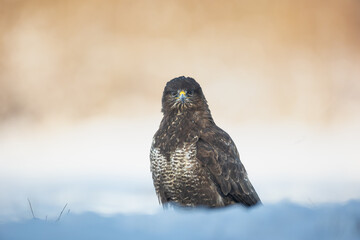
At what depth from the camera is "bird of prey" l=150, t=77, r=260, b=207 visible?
9.98 ft

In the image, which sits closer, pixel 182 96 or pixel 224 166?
pixel 224 166

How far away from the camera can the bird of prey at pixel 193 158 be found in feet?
9.98

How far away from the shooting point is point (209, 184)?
3082mm

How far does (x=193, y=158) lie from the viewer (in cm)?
308

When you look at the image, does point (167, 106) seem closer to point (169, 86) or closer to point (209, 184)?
point (169, 86)

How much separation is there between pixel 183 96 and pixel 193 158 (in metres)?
0.53

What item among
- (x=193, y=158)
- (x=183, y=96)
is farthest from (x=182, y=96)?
(x=193, y=158)

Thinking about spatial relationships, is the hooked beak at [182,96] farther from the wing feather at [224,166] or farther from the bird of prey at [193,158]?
the wing feather at [224,166]

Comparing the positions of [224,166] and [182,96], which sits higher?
[182,96]

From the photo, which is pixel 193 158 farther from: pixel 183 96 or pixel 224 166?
pixel 183 96

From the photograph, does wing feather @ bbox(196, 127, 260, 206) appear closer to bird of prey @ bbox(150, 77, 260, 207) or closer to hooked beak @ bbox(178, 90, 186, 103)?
bird of prey @ bbox(150, 77, 260, 207)

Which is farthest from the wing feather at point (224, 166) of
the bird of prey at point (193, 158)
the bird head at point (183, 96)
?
the bird head at point (183, 96)

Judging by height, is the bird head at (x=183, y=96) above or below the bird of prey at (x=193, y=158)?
above

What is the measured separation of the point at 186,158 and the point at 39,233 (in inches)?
93.1
